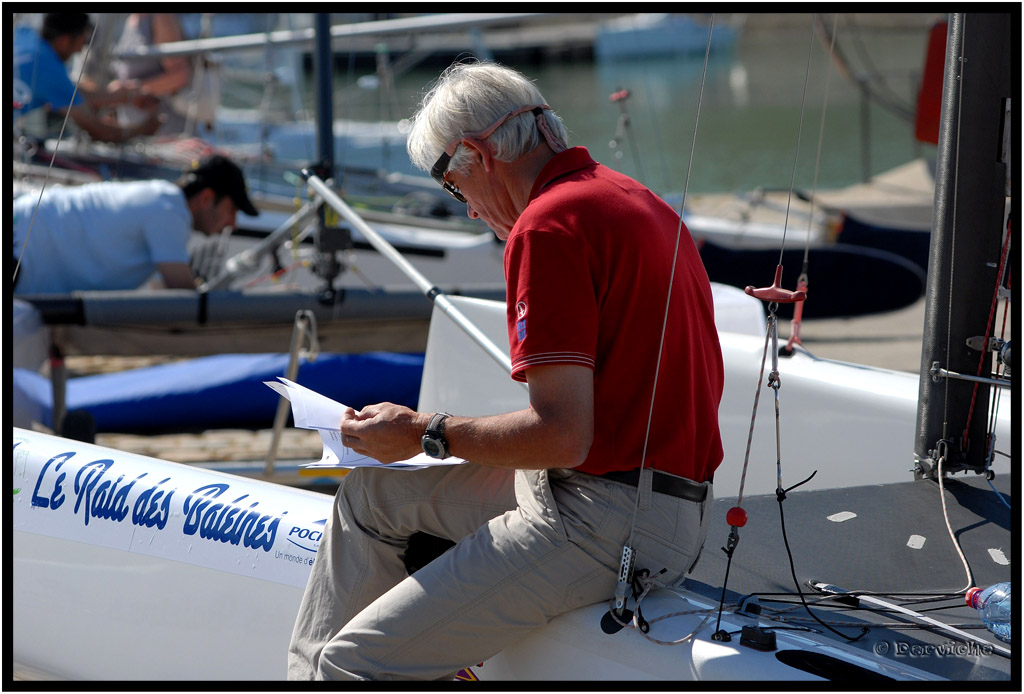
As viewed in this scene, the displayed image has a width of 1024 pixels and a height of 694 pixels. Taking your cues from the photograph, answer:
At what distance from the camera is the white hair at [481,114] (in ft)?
4.84

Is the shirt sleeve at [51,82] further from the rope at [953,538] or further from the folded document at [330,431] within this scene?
the rope at [953,538]

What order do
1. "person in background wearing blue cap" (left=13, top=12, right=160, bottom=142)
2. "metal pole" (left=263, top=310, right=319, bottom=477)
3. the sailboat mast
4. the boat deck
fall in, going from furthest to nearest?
1. "person in background wearing blue cap" (left=13, top=12, right=160, bottom=142)
2. "metal pole" (left=263, top=310, right=319, bottom=477)
3. the sailboat mast
4. the boat deck

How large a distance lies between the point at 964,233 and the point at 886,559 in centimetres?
66

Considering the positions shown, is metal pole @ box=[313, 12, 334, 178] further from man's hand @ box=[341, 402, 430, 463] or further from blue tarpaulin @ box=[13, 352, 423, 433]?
man's hand @ box=[341, 402, 430, 463]

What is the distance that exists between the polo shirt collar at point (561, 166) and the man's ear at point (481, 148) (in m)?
0.07

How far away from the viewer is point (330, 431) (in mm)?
1559

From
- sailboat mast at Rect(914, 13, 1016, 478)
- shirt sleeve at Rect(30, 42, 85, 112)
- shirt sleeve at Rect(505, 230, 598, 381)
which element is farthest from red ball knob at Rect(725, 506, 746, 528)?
shirt sleeve at Rect(30, 42, 85, 112)

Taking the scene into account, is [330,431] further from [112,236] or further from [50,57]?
[50,57]

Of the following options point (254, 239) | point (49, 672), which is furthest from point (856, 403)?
point (254, 239)

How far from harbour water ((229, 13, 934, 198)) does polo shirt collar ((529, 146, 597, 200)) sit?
46cm

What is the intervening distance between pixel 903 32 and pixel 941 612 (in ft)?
110

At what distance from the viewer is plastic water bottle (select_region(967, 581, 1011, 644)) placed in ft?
4.75

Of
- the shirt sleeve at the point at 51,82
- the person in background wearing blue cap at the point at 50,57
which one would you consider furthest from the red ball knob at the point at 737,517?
the shirt sleeve at the point at 51,82

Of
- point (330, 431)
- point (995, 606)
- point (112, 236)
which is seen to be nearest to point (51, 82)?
point (112, 236)
